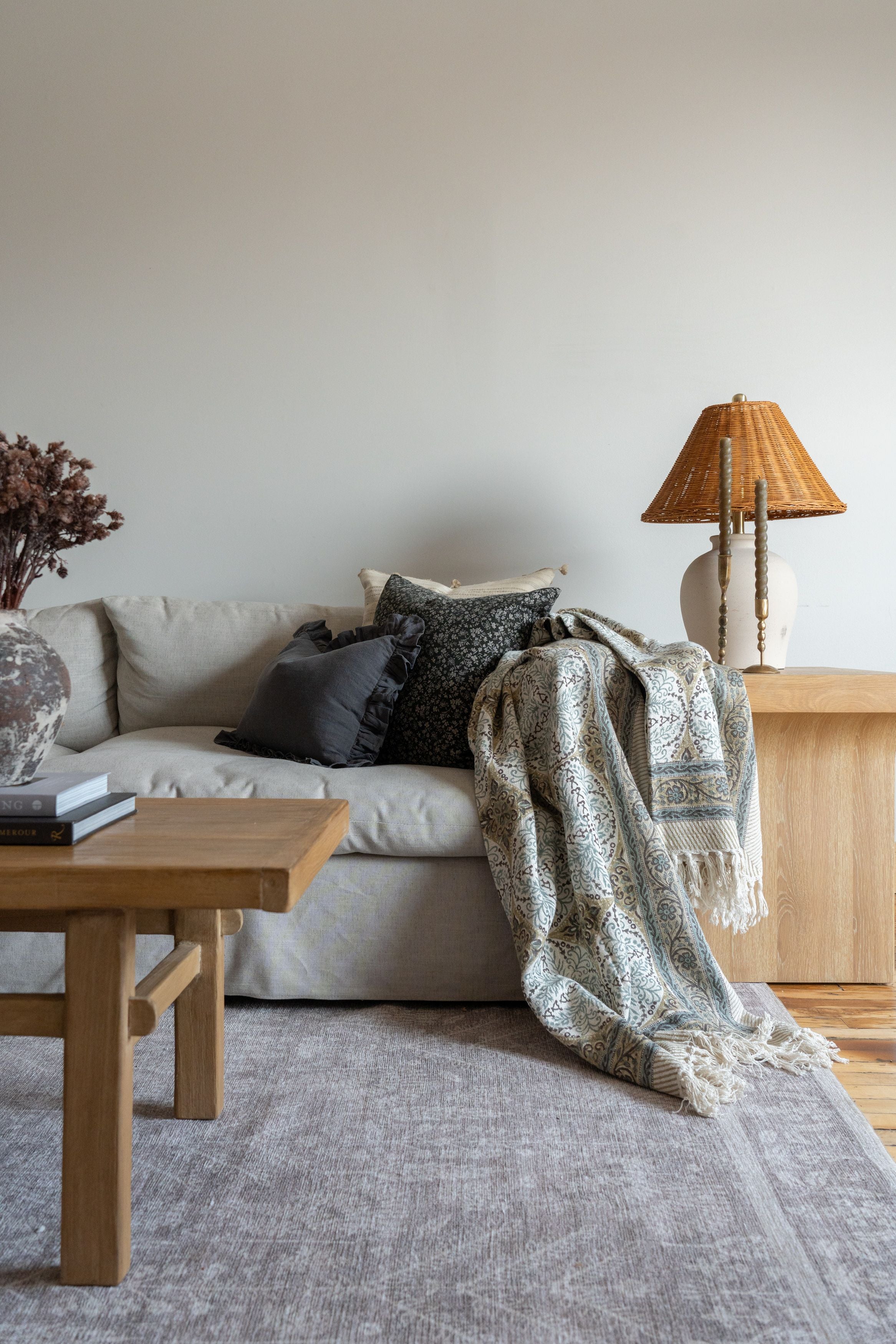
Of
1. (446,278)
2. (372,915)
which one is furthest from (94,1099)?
(446,278)

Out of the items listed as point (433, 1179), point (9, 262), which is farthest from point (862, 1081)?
point (9, 262)

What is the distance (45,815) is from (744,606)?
5.90 ft

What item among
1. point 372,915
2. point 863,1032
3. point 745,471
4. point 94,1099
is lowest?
point 863,1032

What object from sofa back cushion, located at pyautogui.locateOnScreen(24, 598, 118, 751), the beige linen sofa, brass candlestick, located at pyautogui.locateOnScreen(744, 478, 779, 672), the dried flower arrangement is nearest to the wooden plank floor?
the beige linen sofa

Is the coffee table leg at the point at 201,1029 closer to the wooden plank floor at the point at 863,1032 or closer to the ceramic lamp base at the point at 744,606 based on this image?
the wooden plank floor at the point at 863,1032

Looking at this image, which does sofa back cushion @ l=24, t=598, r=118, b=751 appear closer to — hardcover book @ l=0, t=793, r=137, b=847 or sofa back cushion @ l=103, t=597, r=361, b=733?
sofa back cushion @ l=103, t=597, r=361, b=733

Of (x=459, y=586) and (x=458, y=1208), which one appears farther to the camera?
(x=459, y=586)

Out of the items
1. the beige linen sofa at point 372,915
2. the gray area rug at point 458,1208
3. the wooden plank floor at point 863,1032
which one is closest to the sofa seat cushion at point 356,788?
the beige linen sofa at point 372,915

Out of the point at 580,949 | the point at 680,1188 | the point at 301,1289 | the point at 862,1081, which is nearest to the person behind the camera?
the point at 301,1289

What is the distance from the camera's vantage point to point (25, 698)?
1244mm

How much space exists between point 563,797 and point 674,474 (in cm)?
109

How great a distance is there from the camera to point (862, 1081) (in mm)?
1668

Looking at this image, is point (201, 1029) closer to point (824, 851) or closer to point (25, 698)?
point (25, 698)

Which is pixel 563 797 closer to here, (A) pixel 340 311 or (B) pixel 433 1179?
(B) pixel 433 1179
